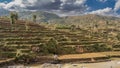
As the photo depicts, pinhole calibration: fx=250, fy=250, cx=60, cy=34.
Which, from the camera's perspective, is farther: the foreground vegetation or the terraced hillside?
the terraced hillside

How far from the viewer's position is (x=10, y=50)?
2311 inches

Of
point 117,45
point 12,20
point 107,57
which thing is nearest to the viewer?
point 107,57

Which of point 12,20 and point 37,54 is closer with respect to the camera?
point 37,54

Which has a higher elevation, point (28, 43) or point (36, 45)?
point (28, 43)

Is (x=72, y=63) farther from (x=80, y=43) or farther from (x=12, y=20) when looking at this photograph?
(x=12, y=20)

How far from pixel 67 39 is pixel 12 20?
77.1 feet

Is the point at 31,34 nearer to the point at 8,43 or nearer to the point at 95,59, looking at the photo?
the point at 8,43

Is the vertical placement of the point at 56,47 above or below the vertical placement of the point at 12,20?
below

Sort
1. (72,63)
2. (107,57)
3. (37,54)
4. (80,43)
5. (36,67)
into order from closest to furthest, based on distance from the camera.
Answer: (36,67) < (72,63) < (37,54) < (107,57) < (80,43)

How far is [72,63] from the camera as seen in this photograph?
2185 inches

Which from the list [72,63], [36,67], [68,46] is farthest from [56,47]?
[36,67]

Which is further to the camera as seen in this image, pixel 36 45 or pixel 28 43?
pixel 28 43

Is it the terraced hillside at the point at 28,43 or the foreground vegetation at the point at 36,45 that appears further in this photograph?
the terraced hillside at the point at 28,43

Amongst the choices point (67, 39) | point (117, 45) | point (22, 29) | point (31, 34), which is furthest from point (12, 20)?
point (117, 45)
